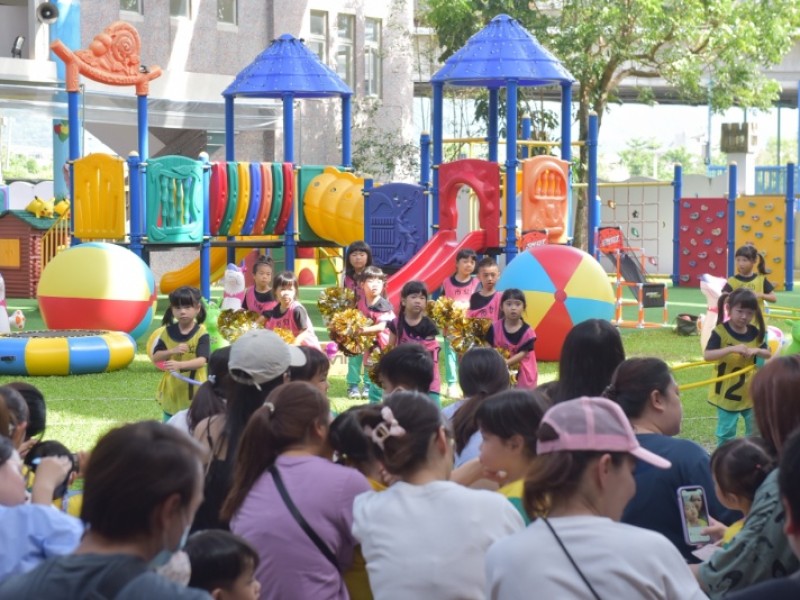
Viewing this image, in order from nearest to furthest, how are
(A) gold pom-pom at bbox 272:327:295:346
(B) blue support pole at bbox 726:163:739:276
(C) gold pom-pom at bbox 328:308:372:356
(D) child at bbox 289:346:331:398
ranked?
1. (D) child at bbox 289:346:331:398
2. (A) gold pom-pom at bbox 272:327:295:346
3. (C) gold pom-pom at bbox 328:308:372:356
4. (B) blue support pole at bbox 726:163:739:276

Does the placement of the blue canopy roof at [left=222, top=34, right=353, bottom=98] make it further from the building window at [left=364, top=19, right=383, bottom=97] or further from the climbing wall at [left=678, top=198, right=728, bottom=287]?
the building window at [left=364, top=19, right=383, bottom=97]

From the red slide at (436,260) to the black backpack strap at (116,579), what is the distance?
13938 mm

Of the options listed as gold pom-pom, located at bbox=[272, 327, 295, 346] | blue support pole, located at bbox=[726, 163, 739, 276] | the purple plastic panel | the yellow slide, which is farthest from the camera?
blue support pole, located at bbox=[726, 163, 739, 276]

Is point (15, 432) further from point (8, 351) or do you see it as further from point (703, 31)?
point (703, 31)

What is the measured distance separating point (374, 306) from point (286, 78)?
10.1 metres

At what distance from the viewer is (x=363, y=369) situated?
40.7 feet

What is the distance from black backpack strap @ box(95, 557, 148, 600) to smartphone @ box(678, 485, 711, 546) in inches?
84.7

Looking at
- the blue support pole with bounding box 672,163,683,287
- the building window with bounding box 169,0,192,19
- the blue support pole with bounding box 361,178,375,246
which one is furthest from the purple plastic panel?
the building window with bounding box 169,0,192,19

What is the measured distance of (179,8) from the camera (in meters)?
27.6

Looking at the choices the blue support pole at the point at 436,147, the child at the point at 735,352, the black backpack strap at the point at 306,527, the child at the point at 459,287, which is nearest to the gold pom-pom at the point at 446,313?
the child at the point at 459,287

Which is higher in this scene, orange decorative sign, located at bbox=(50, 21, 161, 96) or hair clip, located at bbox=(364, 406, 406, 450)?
orange decorative sign, located at bbox=(50, 21, 161, 96)

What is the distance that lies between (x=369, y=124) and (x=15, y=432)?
26.5m

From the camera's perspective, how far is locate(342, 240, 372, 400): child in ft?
40.2

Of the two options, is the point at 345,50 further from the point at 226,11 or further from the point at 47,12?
the point at 47,12
